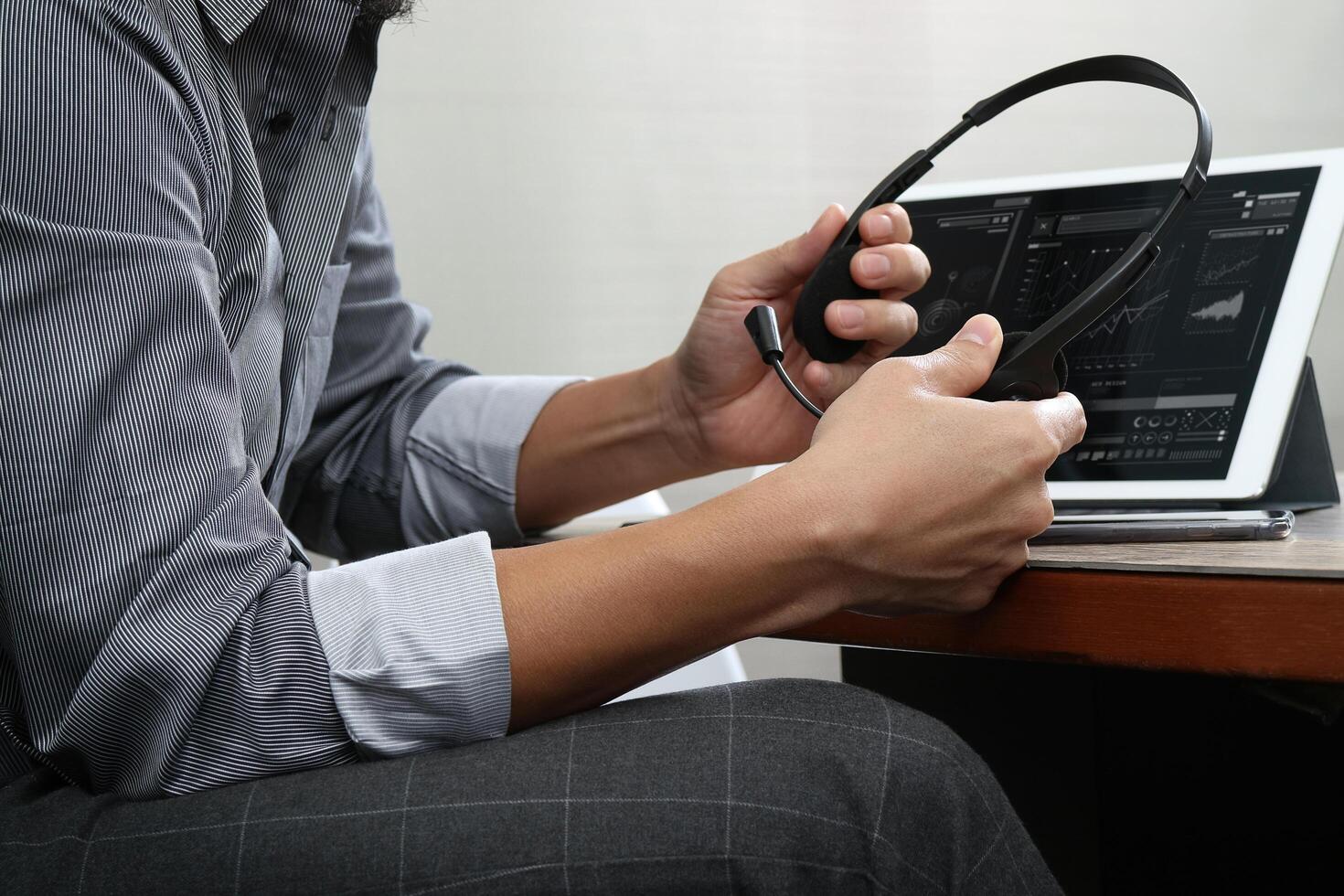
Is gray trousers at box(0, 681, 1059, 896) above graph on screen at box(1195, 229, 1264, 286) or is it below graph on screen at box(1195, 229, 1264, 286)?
below

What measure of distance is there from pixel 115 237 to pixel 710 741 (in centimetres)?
37

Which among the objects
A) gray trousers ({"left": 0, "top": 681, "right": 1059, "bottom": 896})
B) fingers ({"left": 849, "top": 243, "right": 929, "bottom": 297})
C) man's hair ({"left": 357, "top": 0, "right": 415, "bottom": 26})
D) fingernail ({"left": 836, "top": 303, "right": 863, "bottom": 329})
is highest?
man's hair ({"left": 357, "top": 0, "right": 415, "bottom": 26})

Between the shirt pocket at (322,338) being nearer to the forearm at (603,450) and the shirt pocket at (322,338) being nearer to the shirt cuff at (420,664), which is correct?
the forearm at (603,450)

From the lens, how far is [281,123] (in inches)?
30.0

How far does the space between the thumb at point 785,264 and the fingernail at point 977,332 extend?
21 cm

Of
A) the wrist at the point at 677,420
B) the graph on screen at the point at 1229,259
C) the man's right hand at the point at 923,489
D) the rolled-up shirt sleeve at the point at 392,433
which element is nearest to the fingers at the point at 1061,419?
the man's right hand at the point at 923,489

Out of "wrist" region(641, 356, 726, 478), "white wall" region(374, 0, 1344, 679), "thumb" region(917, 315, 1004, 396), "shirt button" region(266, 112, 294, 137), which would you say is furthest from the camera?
"white wall" region(374, 0, 1344, 679)

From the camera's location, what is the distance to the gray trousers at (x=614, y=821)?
0.45 m

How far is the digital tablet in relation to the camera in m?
0.68

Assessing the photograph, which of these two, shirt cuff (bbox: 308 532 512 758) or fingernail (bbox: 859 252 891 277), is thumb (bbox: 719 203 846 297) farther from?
shirt cuff (bbox: 308 532 512 758)

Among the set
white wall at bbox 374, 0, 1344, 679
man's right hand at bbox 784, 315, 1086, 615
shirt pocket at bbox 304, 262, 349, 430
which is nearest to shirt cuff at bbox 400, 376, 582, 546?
shirt pocket at bbox 304, 262, 349, 430

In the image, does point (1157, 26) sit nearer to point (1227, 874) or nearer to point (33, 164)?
point (1227, 874)

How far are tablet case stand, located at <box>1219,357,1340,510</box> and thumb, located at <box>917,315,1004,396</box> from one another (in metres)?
0.25

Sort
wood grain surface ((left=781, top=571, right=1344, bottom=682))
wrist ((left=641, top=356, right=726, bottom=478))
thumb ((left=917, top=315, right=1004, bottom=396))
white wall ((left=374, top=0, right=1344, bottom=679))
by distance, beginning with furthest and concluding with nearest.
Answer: white wall ((left=374, top=0, right=1344, bottom=679))
wrist ((left=641, top=356, right=726, bottom=478))
thumb ((left=917, top=315, right=1004, bottom=396))
wood grain surface ((left=781, top=571, right=1344, bottom=682))
